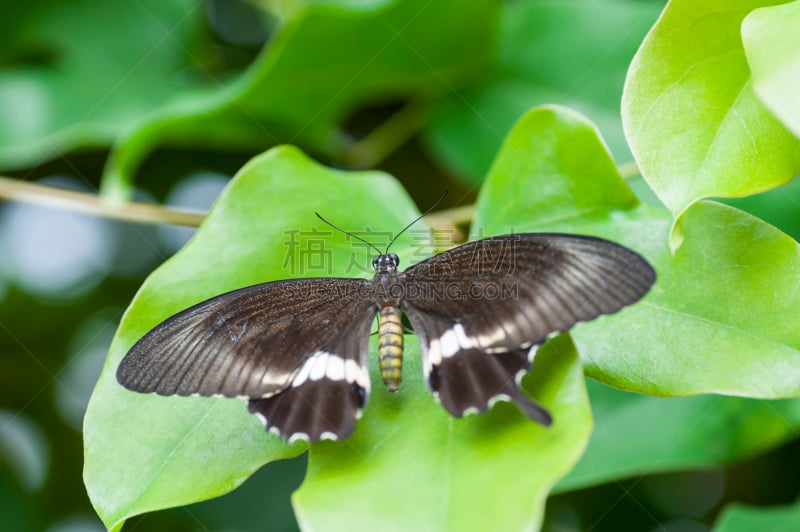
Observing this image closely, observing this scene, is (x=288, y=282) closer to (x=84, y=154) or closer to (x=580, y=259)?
(x=580, y=259)

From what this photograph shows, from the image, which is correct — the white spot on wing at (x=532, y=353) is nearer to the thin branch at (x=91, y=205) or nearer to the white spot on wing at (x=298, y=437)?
the white spot on wing at (x=298, y=437)

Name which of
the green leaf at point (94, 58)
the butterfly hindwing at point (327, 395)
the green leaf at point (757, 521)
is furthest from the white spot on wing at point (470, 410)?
the green leaf at point (94, 58)

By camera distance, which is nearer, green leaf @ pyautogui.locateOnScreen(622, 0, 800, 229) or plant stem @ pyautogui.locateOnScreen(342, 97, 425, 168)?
green leaf @ pyautogui.locateOnScreen(622, 0, 800, 229)

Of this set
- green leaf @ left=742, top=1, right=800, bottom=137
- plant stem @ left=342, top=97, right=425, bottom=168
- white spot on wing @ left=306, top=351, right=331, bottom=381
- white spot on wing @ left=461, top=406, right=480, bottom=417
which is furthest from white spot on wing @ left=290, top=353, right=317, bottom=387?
plant stem @ left=342, top=97, right=425, bottom=168

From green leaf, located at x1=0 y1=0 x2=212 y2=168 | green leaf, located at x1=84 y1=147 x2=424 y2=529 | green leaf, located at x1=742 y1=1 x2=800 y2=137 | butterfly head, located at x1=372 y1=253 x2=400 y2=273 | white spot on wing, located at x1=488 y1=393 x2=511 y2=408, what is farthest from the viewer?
green leaf, located at x1=0 y1=0 x2=212 y2=168

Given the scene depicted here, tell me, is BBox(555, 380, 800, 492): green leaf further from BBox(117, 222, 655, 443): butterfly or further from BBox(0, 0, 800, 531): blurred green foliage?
BBox(117, 222, 655, 443): butterfly

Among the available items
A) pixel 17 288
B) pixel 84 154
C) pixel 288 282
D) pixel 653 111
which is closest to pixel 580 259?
pixel 653 111

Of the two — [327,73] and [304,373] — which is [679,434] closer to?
[304,373]

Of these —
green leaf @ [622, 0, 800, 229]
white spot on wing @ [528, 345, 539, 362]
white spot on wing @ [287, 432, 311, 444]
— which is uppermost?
green leaf @ [622, 0, 800, 229]
